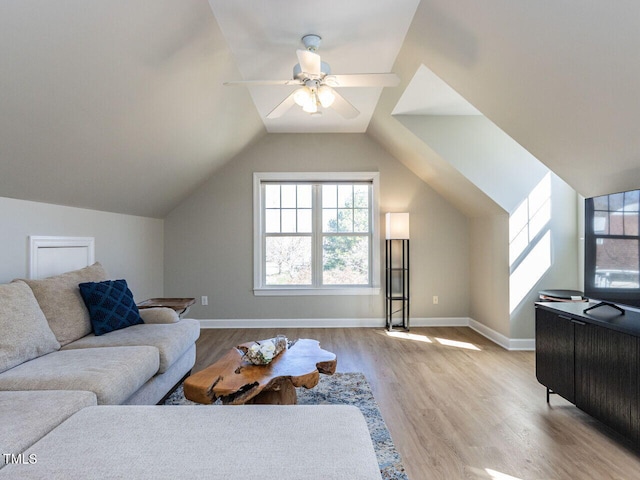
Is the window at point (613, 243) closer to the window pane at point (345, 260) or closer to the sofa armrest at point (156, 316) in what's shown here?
the window pane at point (345, 260)

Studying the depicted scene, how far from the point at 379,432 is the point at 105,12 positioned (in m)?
2.79

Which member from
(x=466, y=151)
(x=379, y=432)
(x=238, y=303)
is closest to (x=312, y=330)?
(x=238, y=303)

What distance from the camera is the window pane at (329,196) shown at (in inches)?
202

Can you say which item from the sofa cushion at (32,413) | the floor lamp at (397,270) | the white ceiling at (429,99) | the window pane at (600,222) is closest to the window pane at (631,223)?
the window pane at (600,222)

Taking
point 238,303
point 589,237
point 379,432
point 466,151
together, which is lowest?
point 379,432

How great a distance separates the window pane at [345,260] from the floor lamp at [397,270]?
35 cm

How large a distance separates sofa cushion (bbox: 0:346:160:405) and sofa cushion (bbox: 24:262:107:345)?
0.73ft

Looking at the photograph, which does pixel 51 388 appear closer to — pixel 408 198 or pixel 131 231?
pixel 131 231

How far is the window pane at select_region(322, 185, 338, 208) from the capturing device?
5.13 metres

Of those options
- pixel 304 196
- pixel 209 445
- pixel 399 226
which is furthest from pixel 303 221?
pixel 209 445

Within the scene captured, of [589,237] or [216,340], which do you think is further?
[216,340]

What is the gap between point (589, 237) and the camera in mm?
2531

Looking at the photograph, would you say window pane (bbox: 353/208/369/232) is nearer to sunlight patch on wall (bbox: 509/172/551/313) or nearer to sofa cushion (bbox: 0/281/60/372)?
sunlight patch on wall (bbox: 509/172/551/313)

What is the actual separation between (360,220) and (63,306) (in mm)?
3660
